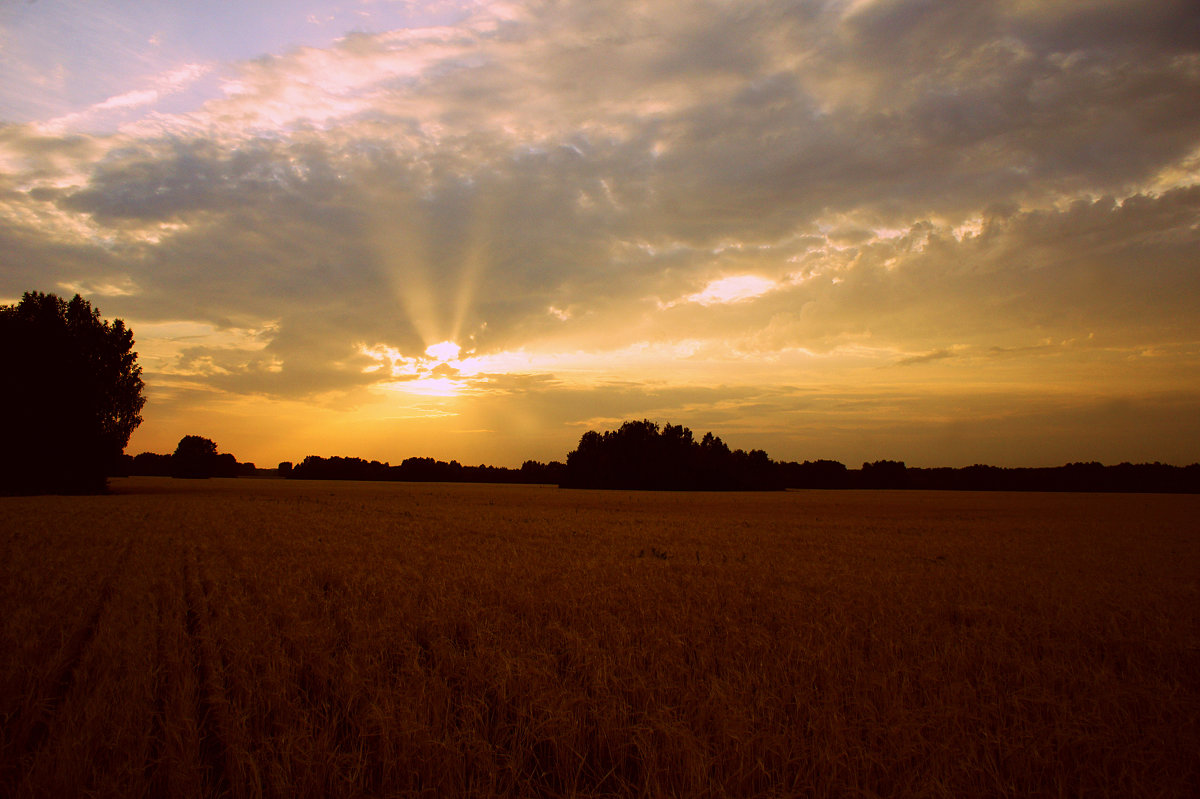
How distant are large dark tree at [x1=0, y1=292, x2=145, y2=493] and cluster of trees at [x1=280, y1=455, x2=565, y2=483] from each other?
92647 mm

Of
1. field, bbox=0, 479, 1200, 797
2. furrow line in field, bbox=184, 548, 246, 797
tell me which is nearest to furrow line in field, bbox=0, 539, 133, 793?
field, bbox=0, 479, 1200, 797

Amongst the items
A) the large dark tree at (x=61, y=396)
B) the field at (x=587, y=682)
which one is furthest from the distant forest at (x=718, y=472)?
the field at (x=587, y=682)

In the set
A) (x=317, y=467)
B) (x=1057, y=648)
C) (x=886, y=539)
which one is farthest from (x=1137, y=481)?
(x=317, y=467)

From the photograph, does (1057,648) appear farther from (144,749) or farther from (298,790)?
(144,749)

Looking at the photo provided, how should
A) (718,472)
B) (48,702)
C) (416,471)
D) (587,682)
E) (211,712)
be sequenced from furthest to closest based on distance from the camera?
1. (416,471)
2. (718,472)
3. (587,682)
4. (48,702)
5. (211,712)

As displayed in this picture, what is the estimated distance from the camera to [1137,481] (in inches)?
3994

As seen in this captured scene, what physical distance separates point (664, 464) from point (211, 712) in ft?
361

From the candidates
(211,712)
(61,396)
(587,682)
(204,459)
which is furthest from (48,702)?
(204,459)

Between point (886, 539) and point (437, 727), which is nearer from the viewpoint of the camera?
point (437, 727)

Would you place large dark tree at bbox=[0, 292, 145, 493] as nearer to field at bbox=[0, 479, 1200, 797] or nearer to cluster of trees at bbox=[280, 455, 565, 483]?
field at bbox=[0, 479, 1200, 797]

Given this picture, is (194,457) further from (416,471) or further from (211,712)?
(211,712)

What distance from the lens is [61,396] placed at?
43.1 meters

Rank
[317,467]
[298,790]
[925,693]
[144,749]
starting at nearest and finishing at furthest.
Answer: [298,790], [144,749], [925,693], [317,467]

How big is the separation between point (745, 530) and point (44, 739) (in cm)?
2381
